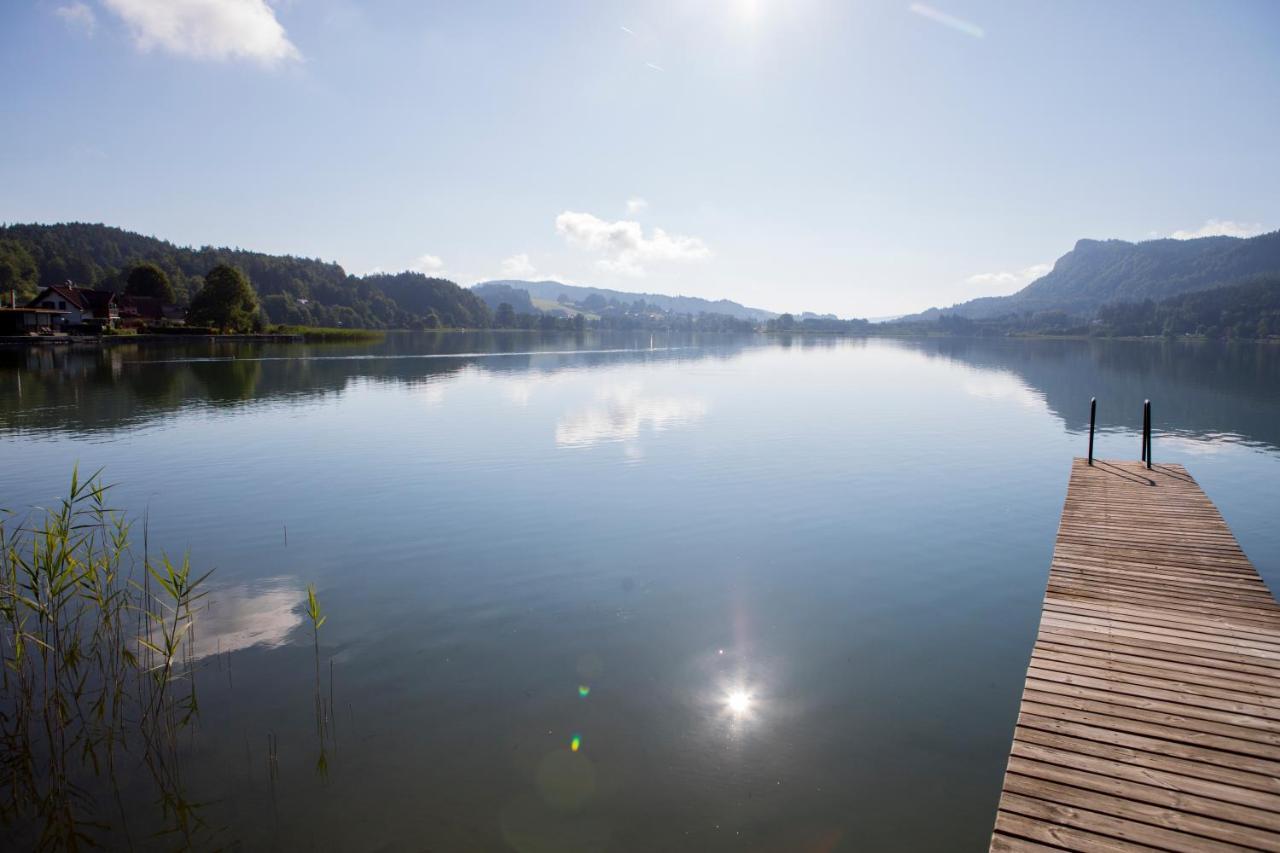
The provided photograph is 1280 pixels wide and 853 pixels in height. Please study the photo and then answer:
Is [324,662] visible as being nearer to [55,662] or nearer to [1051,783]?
[55,662]

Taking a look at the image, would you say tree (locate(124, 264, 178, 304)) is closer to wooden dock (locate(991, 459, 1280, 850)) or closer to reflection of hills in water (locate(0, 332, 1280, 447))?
reflection of hills in water (locate(0, 332, 1280, 447))

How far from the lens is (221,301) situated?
106812 millimetres

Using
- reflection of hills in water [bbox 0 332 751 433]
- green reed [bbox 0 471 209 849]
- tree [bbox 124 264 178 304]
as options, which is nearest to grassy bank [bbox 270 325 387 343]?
tree [bbox 124 264 178 304]

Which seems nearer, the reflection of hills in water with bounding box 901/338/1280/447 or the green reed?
the green reed

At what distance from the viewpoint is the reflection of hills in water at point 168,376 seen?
3394 cm

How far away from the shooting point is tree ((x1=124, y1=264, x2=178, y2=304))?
12619 centimetres

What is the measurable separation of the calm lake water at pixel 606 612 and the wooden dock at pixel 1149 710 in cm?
112

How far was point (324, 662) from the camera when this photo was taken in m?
10.3

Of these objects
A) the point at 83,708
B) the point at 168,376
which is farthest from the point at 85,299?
the point at 83,708

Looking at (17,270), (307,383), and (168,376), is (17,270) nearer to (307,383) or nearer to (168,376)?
(168,376)

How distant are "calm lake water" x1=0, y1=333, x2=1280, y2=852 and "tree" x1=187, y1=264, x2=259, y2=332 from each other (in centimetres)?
8362

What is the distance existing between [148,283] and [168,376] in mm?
94680

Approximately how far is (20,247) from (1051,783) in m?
206

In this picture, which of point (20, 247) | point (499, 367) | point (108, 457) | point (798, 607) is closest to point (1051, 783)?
point (798, 607)
